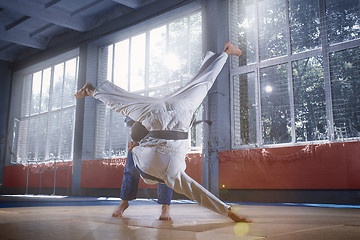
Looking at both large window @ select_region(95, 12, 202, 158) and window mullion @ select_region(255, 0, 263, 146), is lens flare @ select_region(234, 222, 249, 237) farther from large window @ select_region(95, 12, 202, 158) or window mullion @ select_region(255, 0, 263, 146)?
large window @ select_region(95, 12, 202, 158)

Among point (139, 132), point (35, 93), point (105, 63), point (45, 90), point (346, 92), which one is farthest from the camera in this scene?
point (35, 93)

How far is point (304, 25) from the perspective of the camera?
508cm

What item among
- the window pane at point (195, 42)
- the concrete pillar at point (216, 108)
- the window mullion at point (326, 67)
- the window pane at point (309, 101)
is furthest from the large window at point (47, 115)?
the window mullion at point (326, 67)

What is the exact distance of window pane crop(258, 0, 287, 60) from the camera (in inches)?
210

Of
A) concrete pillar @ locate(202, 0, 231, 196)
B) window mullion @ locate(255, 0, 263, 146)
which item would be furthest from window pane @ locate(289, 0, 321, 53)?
concrete pillar @ locate(202, 0, 231, 196)

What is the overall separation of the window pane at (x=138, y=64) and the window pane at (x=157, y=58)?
0.83 feet

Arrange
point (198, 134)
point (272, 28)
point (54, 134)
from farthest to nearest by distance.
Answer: point (54, 134) < point (198, 134) < point (272, 28)

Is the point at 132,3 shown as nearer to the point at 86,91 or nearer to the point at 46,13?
the point at 46,13

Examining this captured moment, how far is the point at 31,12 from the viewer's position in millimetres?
7328

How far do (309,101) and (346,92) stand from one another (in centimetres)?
51

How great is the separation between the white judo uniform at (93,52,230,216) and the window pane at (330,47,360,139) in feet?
10.5

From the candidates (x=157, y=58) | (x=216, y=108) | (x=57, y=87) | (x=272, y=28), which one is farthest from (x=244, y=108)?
(x=57, y=87)

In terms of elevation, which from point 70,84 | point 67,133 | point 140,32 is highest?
point 140,32

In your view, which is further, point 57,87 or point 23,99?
point 23,99
